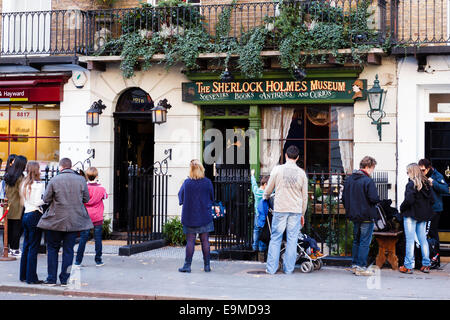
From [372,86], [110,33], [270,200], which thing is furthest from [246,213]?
[110,33]

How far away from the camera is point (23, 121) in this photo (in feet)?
54.9

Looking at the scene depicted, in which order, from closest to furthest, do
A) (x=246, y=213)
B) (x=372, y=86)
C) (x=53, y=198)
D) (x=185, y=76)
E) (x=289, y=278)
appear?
(x=53, y=198)
(x=289, y=278)
(x=246, y=213)
(x=372, y=86)
(x=185, y=76)

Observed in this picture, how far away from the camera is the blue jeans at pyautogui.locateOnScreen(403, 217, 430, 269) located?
35.7 ft

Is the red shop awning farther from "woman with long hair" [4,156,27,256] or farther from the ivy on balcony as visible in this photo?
"woman with long hair" [4,156,27,256]

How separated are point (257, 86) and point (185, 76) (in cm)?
170

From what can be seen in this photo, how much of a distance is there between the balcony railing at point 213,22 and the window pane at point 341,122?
4.90ft

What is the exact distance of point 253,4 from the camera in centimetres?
1469

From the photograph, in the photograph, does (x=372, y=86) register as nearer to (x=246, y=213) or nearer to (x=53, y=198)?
(x=246, y=213)

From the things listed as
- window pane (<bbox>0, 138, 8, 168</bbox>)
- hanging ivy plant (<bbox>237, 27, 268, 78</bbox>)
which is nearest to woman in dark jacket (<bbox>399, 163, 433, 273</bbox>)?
hanging ivy plant (<bbox>237, 27, 268, 78</bbox>)

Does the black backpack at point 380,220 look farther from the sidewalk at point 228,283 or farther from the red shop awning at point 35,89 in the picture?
the red shop awning at point 35,89

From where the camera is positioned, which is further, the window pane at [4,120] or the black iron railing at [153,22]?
the window pane at [4,120]

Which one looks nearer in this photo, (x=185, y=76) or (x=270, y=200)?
(x=270, y=200)

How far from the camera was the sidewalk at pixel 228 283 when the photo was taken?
9031 millimetres

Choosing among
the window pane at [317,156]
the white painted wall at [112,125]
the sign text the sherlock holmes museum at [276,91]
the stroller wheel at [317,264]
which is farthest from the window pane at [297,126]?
the stroller wheel at [317,264]
